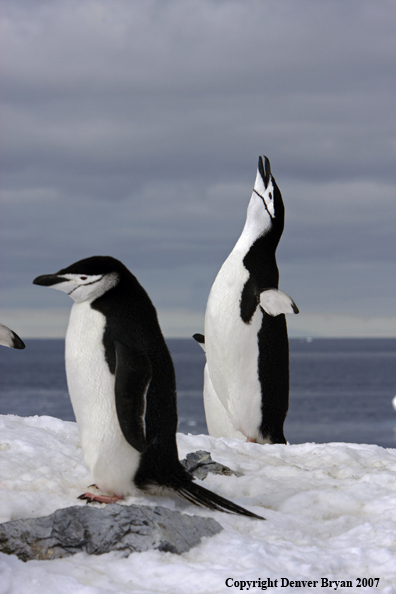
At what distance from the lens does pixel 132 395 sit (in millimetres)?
3561

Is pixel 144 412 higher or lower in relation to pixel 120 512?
higher

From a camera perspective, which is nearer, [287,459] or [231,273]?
[287,459]

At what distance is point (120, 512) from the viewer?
3391 mm

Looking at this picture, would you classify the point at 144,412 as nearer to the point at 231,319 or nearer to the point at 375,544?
the point at 375,544

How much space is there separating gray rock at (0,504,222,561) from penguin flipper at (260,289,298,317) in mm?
2700

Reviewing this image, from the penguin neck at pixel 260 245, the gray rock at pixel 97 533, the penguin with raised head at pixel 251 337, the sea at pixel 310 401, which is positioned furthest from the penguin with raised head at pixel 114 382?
the sea at pixel 310 401

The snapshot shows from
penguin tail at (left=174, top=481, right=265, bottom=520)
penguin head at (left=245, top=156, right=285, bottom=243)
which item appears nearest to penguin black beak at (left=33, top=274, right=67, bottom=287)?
penguin tail at (left=174, top=481, right=265, bottom=520)

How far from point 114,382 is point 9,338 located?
108cm

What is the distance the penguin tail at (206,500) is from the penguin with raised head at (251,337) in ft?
8.32

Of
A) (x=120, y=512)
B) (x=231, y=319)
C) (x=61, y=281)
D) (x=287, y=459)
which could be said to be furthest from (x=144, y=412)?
(x=231, y=319)

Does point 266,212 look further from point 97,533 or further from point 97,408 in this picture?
point 97,533

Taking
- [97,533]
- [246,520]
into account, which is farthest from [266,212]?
[97,533]

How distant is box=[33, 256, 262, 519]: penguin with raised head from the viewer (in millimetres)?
3742

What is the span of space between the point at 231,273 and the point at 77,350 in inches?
112
